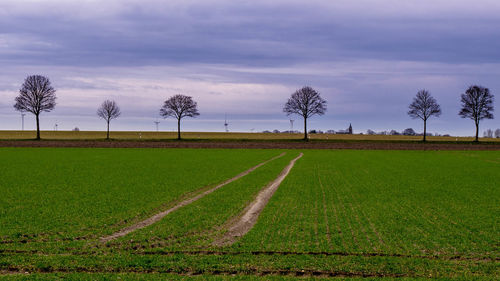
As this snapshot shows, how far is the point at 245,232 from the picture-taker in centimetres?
1186

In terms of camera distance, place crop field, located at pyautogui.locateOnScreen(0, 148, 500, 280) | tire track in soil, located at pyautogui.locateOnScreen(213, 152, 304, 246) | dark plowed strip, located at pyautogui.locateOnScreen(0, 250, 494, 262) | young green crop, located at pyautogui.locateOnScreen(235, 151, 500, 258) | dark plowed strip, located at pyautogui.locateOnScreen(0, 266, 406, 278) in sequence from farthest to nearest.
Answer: tire track in soil, located at pyautogui.locateOnScreen(213, 152, 304, 246) → young green crop, located at pyautogui.locateOnScreen(235, 151, 500, 258) → dark plowed strip, located at pyautogui.locateOnScreen(0, 250, 494, 262) → crop field, located at pyautogui.locateOnScreen(0, 148, 500, 280) → dark plowed strip, located at pyautogui.locateOnScreen(0, 266, 406, 278)

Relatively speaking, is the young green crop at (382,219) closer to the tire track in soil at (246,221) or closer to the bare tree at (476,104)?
the tire track in soil at (246,221)

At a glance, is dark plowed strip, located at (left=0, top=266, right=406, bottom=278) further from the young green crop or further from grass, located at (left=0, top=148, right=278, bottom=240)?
grass, located at (left=0, top=148, right=278, bottom=240)

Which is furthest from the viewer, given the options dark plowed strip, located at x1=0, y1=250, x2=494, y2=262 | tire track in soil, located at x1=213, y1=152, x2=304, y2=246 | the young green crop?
tire track in soil, located at x1=213, y1=152, x2=304, y2=246

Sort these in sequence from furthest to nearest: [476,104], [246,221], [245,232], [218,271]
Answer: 1. [476,104]
2. [246,221]
3. [245,232]
4. [218,271]

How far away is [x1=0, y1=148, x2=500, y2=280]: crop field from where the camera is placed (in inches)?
348

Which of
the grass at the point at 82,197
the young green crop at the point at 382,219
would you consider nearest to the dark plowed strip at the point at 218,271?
the young green crop at the point at 382,219

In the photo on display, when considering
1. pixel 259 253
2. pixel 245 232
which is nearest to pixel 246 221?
pixel 245 232

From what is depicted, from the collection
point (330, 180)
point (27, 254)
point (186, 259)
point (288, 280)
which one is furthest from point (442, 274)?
point (330, 180)

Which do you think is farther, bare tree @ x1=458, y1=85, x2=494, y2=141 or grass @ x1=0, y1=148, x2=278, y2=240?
bare tree @ x1=458, y1=85, x2=494, y2=141

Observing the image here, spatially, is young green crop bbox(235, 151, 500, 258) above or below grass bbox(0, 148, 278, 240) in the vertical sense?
below

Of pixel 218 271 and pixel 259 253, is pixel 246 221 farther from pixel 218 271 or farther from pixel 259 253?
pixel 218 271

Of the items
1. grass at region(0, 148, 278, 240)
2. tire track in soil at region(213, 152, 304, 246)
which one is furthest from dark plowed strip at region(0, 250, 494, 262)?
grass at region(0, 148, 278, 240)

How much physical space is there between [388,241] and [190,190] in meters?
11.3
